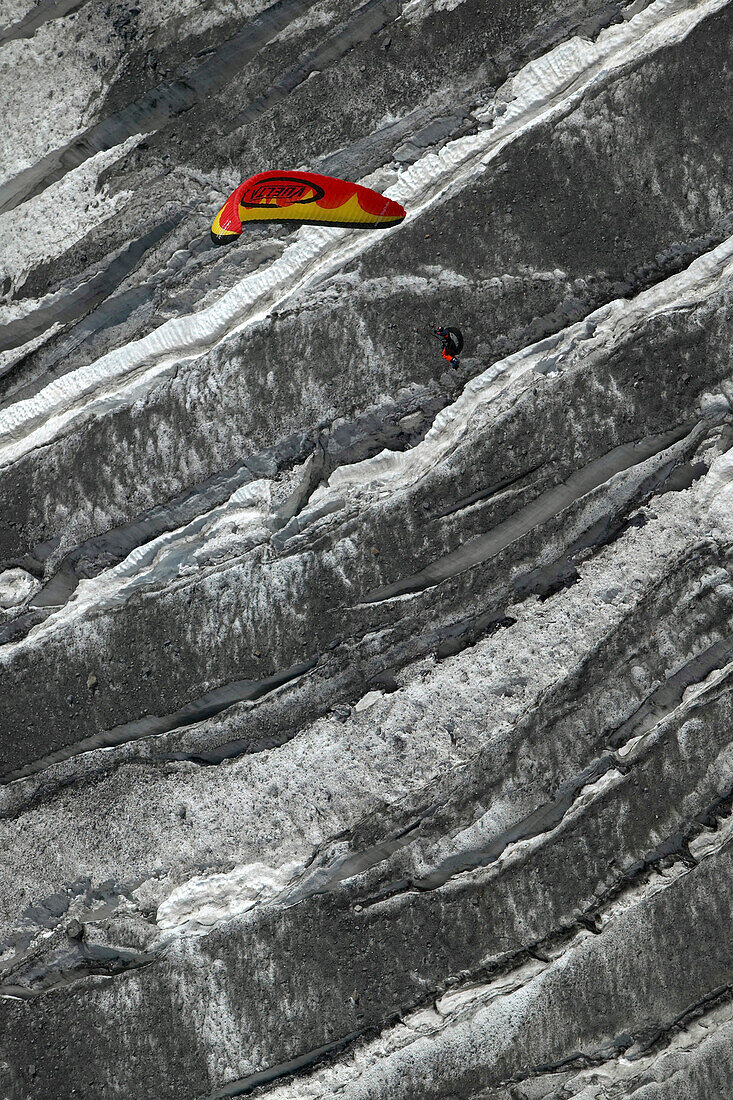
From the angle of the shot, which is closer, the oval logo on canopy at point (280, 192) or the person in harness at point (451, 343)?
the oval logo on canopy at point (280, 192)

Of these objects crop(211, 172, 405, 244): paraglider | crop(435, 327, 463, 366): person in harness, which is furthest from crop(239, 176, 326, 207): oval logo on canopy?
crop(435, 327, 463, 366): person in harness

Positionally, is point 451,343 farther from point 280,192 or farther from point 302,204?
point 280,192

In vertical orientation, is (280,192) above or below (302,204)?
above

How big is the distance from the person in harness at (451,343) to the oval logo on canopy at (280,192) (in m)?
1.65

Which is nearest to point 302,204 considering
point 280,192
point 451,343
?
point 280,192

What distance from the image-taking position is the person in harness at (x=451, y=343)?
6.91m

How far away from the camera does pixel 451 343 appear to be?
272 inches

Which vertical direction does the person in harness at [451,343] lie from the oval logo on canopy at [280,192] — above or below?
below

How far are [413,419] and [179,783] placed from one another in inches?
168

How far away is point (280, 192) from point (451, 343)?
2054mm

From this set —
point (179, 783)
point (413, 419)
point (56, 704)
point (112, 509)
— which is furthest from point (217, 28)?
point (179, 783)

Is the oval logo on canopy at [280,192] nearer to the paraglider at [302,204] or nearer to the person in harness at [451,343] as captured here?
the paraglider at [302,204]

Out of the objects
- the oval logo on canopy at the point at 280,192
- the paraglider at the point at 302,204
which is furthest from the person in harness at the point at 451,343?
the oval logo on canopy at the point at 280,192

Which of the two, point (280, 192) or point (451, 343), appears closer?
point (280, 192)
